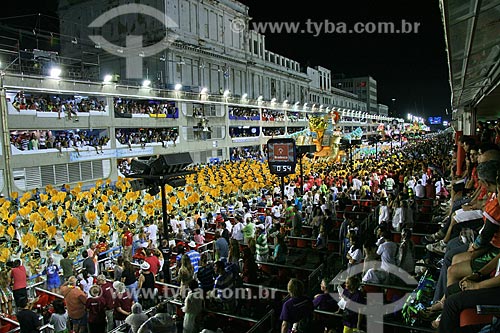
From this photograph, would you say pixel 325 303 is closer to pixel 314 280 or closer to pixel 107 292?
pixel 314 280

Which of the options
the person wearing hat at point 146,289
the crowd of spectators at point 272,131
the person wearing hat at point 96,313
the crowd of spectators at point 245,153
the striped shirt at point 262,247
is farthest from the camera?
the crowd of spectators at point 272,131

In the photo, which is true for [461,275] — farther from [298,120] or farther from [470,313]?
[298,120]

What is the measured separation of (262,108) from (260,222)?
46.9m

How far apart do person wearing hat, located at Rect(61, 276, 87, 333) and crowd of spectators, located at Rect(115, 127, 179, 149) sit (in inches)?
1058

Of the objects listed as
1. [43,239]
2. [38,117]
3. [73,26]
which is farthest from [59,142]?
[73,26]

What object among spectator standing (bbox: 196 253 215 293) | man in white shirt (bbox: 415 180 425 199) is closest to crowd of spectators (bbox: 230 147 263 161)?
man in white shirt (bbox: 415 180 425 199)

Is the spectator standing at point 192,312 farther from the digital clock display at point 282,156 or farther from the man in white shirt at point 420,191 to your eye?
the man in white shirt at point 420,191

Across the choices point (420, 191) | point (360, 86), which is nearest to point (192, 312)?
point (420, 191)

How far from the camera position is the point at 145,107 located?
36.0 metres

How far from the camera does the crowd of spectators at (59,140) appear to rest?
2516cm

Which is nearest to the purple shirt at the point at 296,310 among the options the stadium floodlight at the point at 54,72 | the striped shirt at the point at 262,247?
the striped shirt at the point at 262,247

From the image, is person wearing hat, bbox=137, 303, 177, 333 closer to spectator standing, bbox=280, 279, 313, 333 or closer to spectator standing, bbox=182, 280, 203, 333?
spectator standing, bbox=182, 280, 203, 333

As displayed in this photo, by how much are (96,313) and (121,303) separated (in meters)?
0.49

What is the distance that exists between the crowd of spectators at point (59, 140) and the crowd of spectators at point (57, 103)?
195 centimetres
